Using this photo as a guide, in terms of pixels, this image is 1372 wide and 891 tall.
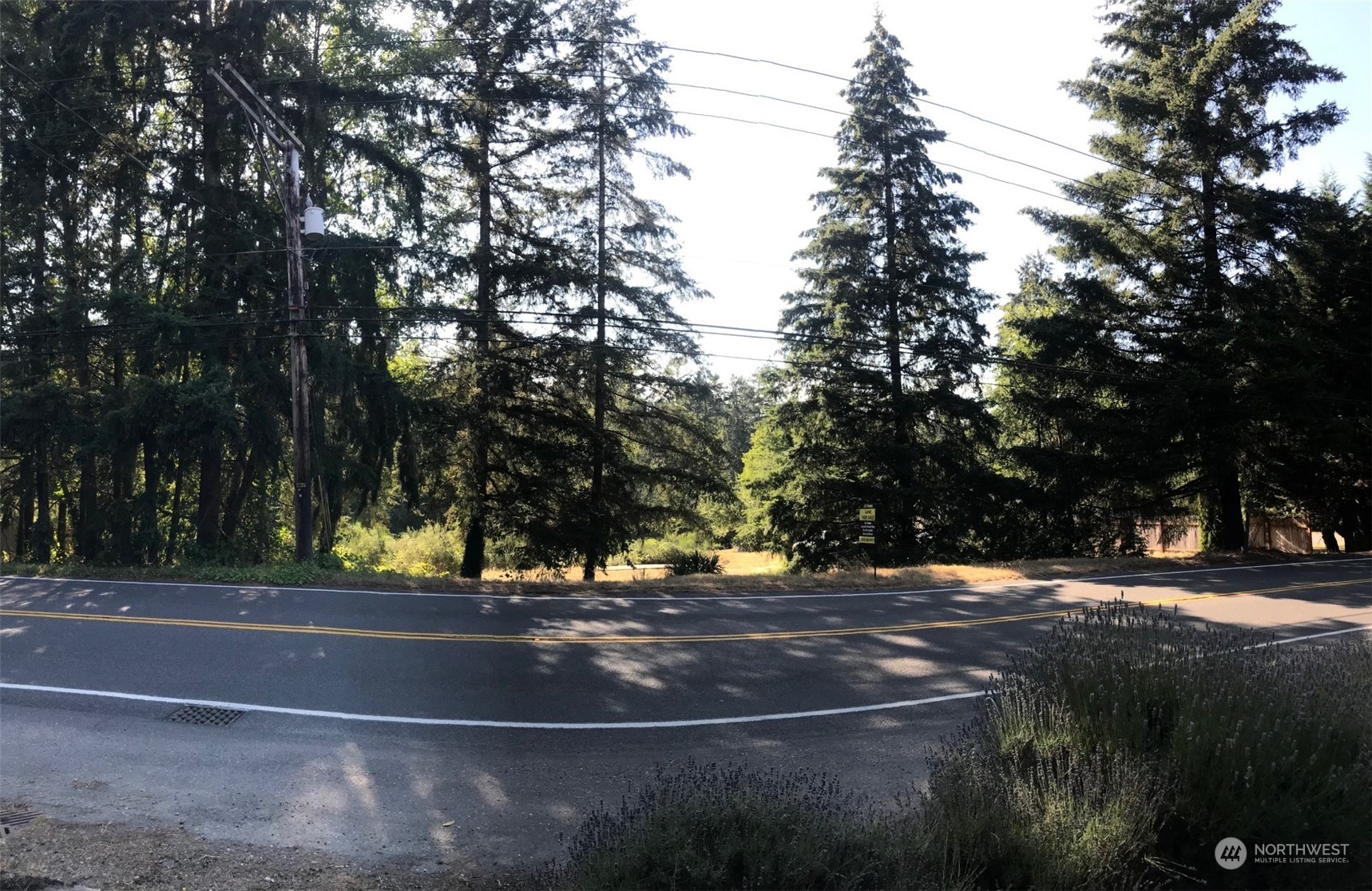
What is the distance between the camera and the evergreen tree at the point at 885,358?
2788 cm

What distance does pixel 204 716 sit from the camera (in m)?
8.01

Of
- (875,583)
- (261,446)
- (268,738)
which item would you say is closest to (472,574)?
(261,446)

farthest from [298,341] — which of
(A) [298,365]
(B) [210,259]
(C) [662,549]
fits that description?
(C) [662,549]

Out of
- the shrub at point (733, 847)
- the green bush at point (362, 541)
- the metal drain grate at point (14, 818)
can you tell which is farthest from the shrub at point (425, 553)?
the shrub at point (733, 847)

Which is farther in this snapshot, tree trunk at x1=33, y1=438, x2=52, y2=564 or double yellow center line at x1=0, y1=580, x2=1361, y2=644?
tree trunk at x1=33, y1=438, x2=52, y2=564

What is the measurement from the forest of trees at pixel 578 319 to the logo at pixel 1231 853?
16859mm

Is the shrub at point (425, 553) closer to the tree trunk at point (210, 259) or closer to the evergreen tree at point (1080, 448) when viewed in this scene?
the tree trunk at point (210, 259)

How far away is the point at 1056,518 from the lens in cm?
2881

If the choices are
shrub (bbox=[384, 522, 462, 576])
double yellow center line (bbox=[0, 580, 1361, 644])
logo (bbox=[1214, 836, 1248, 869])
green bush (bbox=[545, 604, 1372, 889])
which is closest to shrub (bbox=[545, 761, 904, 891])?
green bush (bbox=[545, 604, 1372, 889])

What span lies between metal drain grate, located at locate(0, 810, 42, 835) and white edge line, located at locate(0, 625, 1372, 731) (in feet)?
8.30

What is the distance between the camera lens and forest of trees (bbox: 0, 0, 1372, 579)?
21.2 m

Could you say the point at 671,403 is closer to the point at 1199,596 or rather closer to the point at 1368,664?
the point at 1199,596

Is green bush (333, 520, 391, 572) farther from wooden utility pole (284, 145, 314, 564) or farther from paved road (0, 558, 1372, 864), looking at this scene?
paved road (0, 558, 1372, 864)

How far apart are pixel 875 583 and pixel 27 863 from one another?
15.2m
